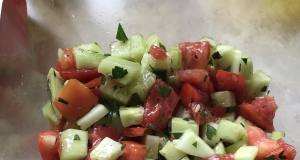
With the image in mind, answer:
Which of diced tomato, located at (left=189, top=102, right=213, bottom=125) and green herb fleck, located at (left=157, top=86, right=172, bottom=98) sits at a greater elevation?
green herb fleck, located at (left=157, top=86, right=172, bottom=98)

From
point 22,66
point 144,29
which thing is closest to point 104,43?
point 144,29

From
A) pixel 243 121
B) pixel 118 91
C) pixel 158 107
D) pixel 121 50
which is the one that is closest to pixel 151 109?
pixel 158 107

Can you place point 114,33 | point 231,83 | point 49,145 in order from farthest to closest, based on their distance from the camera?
point 114,33 → point 231,83 → point 49,145

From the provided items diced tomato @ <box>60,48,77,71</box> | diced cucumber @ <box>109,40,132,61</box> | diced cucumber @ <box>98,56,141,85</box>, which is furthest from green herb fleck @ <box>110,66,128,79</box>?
diced tomato @ <box>60,48,77,71</box>

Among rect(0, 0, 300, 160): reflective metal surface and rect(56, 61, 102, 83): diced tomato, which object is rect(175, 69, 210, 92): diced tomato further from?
rect(0, 0, 300, 160): reflective metal surface

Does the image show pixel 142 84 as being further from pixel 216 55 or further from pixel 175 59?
pixel 216 55

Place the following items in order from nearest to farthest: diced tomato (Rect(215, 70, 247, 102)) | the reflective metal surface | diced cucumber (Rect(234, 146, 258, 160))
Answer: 1. diced cucumber (Rect(234, 146, 258, 160))
2. diced tomato (Rect(215, 70, 247, 102))
3. the reflective metal surface

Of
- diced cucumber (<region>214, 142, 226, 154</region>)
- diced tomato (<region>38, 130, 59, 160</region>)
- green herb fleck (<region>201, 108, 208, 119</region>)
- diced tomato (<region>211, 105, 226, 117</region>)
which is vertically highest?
green herb fleck (<region>201, 108, 208, 119</region>)
